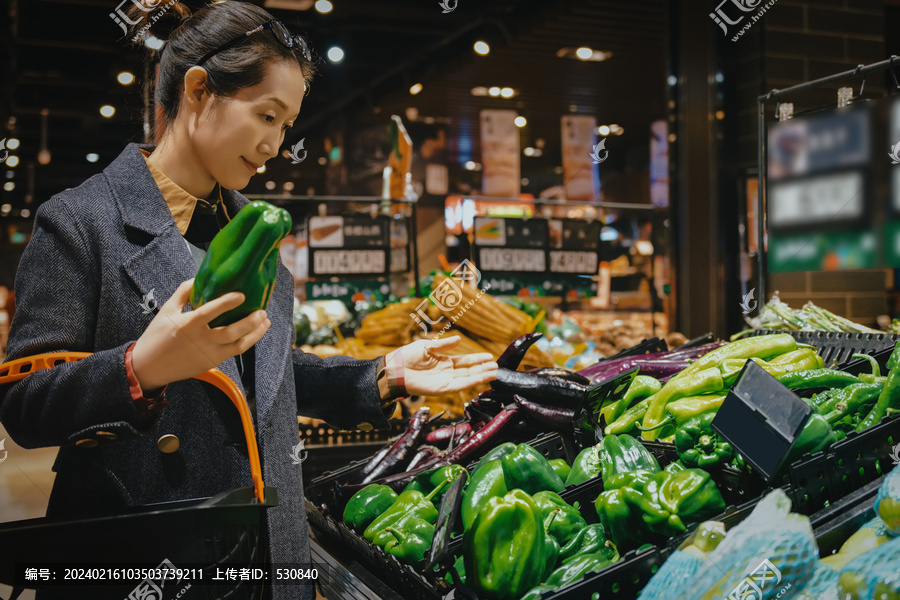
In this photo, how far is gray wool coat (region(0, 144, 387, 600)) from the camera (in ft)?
3.28

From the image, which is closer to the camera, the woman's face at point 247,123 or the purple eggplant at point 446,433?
the woman's face at point 247,123

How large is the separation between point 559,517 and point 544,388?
0.70m

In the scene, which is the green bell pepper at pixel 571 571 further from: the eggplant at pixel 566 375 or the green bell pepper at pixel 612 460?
the eggplant at pixel 566 375

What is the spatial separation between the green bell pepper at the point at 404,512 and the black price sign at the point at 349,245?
3140mm

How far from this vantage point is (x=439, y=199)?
38.7ft

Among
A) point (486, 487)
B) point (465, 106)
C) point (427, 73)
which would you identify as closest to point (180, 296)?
point (486, 487)

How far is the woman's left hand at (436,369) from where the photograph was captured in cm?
158

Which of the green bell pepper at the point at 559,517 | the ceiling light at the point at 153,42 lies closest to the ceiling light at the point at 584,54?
the ceiling light at the point at 153,42

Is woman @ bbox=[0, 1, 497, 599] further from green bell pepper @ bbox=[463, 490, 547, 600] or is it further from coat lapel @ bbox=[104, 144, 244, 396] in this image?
green bell pepper @ bbox=[463, 490, 547, 600]

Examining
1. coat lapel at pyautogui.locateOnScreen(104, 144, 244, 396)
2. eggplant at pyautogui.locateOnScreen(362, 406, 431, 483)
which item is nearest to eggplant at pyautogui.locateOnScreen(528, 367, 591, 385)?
eggplant at pyautogui.locateOnScreen(362, 406, 431, 483)

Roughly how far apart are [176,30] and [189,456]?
87cm

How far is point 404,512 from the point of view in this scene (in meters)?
1.59

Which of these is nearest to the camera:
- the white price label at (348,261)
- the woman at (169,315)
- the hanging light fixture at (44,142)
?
the woman at (169,315)

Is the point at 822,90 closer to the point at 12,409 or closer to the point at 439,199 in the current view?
the point at 12,409
